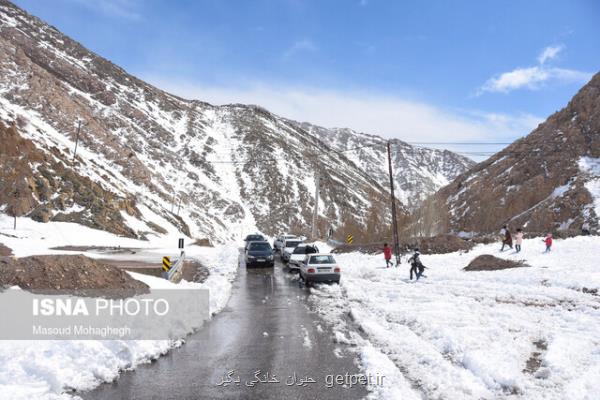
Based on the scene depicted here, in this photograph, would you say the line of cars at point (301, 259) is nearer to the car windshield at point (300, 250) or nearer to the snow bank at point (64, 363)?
the car windshield at point (300, 250)

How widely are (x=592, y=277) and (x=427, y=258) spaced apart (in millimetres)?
13048

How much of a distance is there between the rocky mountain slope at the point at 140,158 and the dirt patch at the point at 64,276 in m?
33.0

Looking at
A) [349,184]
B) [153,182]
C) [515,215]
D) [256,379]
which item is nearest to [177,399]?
[256,379]

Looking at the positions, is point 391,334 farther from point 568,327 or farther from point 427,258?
point 427,258

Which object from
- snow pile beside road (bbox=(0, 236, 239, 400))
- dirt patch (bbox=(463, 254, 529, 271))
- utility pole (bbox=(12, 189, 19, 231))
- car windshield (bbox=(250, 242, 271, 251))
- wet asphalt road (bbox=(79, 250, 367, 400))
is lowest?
wet asphalt road (bbox=(79, 250, 367, 400))

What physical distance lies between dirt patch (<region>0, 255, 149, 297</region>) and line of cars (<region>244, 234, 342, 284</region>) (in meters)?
8.37

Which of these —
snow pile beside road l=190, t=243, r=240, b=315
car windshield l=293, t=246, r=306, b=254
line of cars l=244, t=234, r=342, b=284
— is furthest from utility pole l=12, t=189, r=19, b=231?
car windshield l=293, t=246, r=306, b=254

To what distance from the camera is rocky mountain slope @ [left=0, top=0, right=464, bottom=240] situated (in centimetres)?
4934

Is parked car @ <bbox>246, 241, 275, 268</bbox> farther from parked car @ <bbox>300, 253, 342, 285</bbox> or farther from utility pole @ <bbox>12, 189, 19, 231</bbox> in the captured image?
utility pole @ <bbox>12, 189, 19, 231</bbox>

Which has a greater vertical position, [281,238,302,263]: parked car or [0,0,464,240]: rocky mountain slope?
[0,0,464,240]: rocky mountain slope

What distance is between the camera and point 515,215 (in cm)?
6600

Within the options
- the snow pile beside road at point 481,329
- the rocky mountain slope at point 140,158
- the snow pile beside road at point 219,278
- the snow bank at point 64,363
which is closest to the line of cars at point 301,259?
the snow pile beside road at point 481,329

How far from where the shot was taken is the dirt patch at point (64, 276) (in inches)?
455

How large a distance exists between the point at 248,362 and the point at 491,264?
18.3 m
